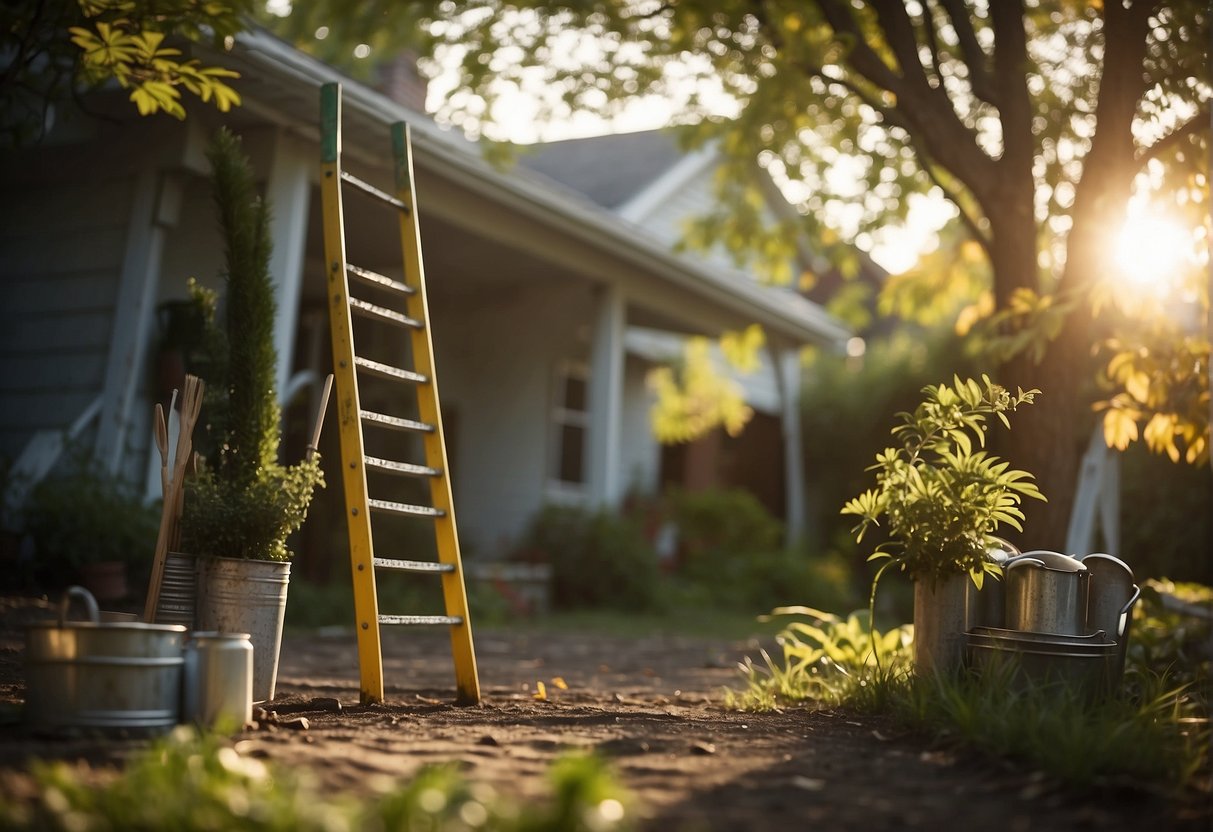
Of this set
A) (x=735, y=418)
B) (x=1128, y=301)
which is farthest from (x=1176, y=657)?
(x=735, y=418)

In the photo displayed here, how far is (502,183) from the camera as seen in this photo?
8891 mm

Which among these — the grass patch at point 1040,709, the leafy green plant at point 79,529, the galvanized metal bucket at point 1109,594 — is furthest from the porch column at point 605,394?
the galvanized metal bucket at point 1109,594

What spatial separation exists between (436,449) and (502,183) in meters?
4.53

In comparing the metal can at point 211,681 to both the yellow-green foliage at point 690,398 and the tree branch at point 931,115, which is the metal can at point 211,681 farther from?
the yellow-green foliage at point 690,398

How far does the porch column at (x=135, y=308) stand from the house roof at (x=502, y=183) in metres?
0.90

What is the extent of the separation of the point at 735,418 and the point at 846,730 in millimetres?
11844

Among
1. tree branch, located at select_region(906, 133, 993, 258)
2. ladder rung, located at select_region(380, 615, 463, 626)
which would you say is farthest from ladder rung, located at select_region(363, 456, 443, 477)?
tree branch, located at select_region(906, 133, 993, 258)

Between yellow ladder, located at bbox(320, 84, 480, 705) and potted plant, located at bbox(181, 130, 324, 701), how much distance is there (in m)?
0.23

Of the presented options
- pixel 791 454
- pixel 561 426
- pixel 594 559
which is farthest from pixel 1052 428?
pixel 791 454

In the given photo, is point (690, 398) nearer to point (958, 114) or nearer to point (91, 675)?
point (958, 114)

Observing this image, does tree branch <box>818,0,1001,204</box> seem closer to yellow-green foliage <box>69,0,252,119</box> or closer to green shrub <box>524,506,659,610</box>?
yellow-green foliage <box>69,0,252,119</box>

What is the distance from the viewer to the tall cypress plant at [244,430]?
404 centimetres

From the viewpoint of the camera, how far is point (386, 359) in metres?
11.0

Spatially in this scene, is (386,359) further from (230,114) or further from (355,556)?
(355,556)
